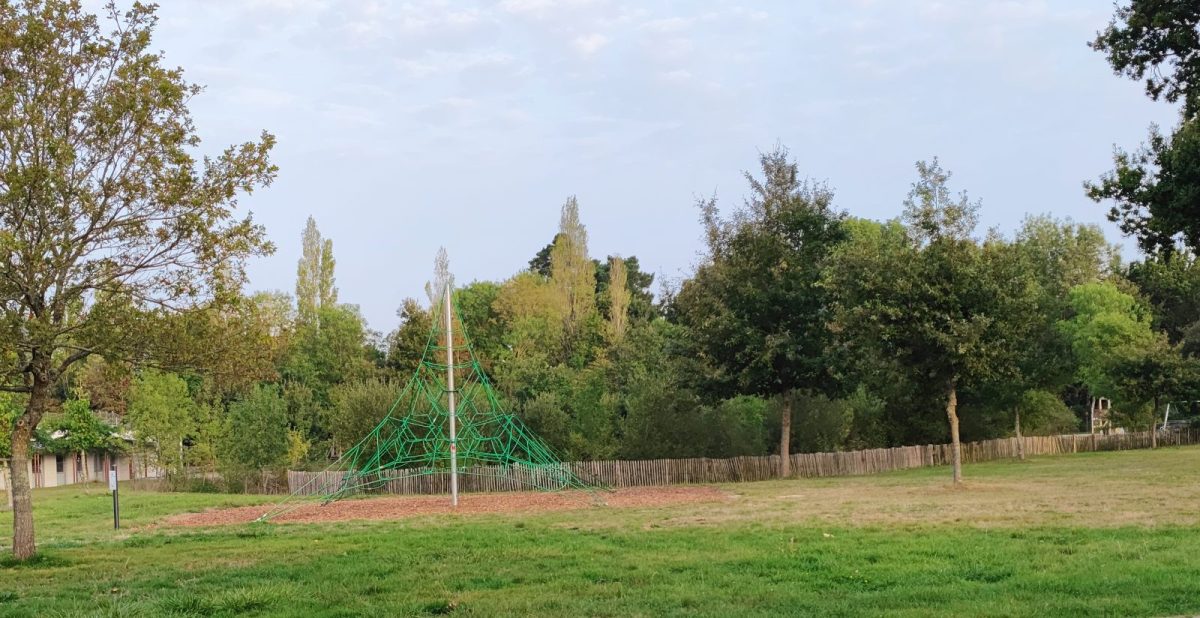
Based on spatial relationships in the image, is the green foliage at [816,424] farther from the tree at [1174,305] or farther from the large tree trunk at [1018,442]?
the tree at [1174,305]

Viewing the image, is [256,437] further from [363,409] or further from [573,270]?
[573,270]

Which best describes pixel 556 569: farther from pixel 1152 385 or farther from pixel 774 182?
pixel 1152 385

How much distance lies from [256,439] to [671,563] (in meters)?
33.9

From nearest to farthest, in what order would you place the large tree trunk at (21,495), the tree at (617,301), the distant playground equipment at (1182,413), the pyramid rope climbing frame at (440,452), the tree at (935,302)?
the large tree trunk at (21,495)
the tree at (935,302)
the pyramid rope climbing frame at (440,452)
the distant playground equipment at (1182,413)
the tree at (617,301)

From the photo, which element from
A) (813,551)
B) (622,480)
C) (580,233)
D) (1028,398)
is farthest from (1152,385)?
(813,551)

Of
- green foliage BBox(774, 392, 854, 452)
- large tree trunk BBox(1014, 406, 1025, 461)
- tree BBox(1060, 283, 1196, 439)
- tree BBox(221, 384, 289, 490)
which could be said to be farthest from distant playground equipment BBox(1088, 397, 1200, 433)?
tree BBox(221, 384, 289, 490)

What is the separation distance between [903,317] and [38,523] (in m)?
22.1

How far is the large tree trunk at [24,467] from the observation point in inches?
552

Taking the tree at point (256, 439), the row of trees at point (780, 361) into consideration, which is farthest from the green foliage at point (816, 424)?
the tree at point (256, 439)

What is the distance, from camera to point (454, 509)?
2412 cm

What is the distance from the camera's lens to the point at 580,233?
231ft

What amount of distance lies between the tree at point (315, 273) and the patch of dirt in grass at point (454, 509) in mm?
45049

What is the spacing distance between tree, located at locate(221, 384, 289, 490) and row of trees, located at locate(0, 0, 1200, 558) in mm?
102

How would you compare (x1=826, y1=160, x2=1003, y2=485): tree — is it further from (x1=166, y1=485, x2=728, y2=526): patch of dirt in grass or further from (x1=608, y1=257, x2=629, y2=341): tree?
(x1=608, y1=257, x2=629, y2=341): tree
